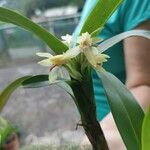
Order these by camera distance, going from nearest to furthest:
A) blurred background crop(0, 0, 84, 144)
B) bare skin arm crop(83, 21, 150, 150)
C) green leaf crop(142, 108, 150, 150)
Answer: green leaf crop(142, 108, 150, 150), bare skin arm crop(83, 21, 150, 150), blurred background crop(0, 0, 84, 144)

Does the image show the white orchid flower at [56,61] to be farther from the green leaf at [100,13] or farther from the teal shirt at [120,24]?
the teal shirt at [120,24]

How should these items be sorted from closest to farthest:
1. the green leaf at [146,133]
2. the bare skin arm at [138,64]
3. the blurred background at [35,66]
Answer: the green leaf at [146,133] → the bare skin arm at [138,64] → the blurred background at [35,66]

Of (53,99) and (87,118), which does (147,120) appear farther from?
(53,99)

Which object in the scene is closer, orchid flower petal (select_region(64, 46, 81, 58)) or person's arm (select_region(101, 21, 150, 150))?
orchid flower petal (select_region(64, 46, 81, 58))

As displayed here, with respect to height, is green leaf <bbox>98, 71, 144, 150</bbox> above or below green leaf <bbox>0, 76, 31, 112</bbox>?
below

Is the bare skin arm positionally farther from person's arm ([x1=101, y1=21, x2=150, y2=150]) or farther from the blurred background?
the blurred background

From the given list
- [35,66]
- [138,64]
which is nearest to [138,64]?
[138,64]

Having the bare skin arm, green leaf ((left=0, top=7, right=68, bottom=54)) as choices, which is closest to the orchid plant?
green leaf ((left=0, top=7, right=68, bottom=54))

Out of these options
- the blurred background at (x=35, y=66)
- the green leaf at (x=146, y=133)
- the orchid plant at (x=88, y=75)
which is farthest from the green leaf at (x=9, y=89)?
the blurred background at (x=35, y=66)

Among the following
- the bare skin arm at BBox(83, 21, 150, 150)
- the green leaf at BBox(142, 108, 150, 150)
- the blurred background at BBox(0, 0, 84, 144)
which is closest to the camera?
the green leaf at BBox(142, 108, 150, 150)
